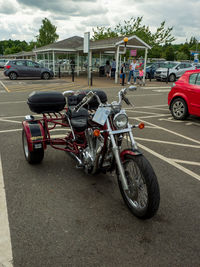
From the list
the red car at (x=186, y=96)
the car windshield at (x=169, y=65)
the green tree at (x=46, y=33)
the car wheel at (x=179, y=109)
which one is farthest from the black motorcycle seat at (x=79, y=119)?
the green tree at (x=46, y=33)

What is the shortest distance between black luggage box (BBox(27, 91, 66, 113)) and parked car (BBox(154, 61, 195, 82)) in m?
18.4

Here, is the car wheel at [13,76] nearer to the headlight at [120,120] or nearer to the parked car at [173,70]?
the parked car at [173,70]

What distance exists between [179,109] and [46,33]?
64854 mm

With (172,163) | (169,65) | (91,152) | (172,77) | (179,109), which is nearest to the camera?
(91,152)

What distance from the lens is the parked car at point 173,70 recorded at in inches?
830

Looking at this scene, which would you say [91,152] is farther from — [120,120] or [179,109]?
[179,109]

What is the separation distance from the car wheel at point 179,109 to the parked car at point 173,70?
14.3 m

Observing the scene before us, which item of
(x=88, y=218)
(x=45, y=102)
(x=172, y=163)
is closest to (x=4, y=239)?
(x=88, y=218)

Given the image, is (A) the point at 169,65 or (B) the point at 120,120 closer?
(B) the point at 120,120

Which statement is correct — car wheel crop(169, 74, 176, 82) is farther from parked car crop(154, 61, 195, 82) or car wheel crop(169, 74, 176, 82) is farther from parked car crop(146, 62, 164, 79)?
parked car crop(146, 62, 164, 79)

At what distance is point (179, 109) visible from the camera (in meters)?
7.36

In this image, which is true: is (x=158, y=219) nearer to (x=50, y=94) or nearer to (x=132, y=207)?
(x=132, y=207)

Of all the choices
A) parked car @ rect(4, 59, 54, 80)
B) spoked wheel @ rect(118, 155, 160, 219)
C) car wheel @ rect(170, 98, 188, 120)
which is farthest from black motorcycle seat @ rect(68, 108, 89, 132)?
parked car @ rect(4, 59, 54, 80)

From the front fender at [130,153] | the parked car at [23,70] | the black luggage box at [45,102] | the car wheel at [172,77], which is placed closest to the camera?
the front fender at [130,153]
